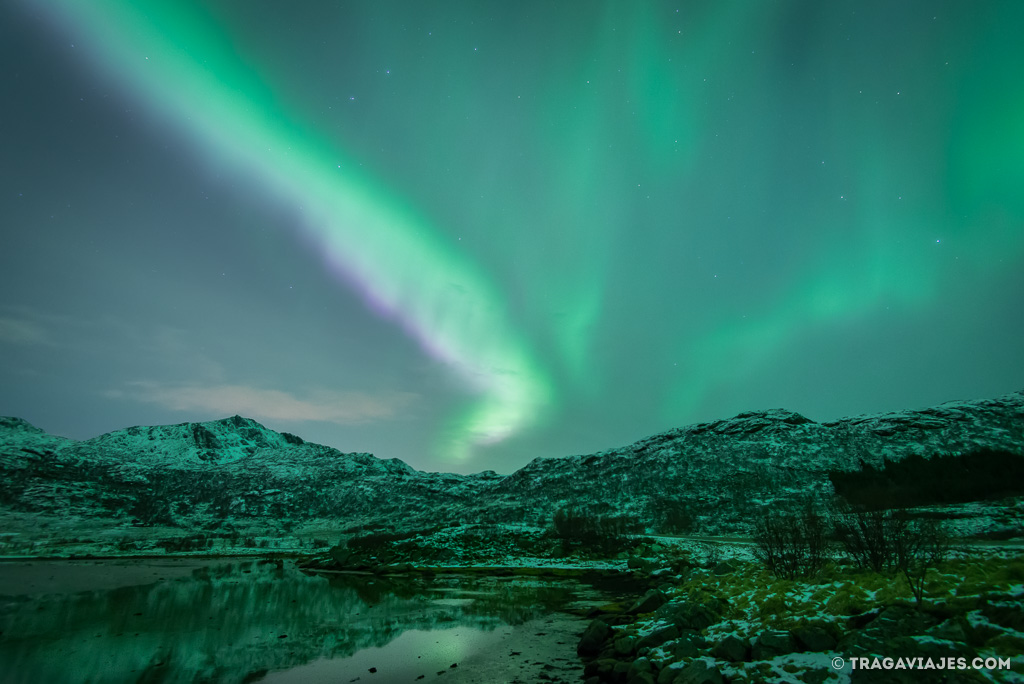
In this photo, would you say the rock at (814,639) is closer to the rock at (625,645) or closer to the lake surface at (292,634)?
the rock at (625,645)

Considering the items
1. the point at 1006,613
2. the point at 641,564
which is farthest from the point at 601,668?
the point at 641,564

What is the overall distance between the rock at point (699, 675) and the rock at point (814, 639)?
9.65ft

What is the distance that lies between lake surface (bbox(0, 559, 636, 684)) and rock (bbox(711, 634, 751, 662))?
5.23 m

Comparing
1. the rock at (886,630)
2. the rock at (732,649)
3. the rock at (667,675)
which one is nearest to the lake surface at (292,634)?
the rock at (667,675)

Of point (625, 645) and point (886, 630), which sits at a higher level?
point (886, 630)

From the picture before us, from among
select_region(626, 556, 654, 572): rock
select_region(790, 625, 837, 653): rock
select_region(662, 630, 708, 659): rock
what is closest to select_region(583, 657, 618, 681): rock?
select_region(662, 630, 708, 659): rock

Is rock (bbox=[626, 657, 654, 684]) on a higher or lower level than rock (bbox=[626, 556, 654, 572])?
lower

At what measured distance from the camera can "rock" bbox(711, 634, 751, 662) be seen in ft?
45.6

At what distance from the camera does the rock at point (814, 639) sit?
43.0 ft

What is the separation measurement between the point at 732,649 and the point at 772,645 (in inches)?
45.8

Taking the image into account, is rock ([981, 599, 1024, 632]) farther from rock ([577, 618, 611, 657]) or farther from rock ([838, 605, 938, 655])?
rock ([577, 618, 611, 657])

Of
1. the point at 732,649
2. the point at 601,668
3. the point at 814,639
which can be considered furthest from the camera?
the point at 601,668

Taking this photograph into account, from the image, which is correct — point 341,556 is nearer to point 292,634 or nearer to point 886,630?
point 292,634

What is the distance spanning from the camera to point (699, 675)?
12680mm
